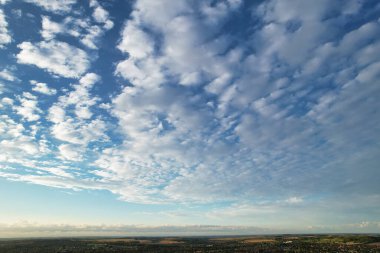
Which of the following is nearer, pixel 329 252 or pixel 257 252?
pixel 329 252

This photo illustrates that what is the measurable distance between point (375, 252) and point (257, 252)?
35.3m

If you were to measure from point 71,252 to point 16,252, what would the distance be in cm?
2952

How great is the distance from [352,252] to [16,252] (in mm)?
125975

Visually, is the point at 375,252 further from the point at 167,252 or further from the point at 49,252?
the point at 49,252

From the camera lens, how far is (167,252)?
120562 mm

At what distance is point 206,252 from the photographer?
115688 millimetres

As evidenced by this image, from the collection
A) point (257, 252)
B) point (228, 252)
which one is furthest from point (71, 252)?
point (257, 252)

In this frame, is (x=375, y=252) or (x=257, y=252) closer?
(x=375, y=252)

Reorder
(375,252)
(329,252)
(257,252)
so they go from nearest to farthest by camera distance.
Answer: (375,252), (329,252), (257,252)

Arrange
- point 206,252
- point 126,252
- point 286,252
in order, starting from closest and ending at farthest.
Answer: point 286,252 < point 206,252 < point 126,252

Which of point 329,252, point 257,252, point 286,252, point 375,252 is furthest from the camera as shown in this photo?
point 257,252

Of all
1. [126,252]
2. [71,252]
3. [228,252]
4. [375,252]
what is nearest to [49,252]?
[71,252]

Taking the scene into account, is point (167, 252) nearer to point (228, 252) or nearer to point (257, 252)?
point (228, 252)

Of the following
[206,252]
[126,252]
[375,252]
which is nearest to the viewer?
[375,252]
